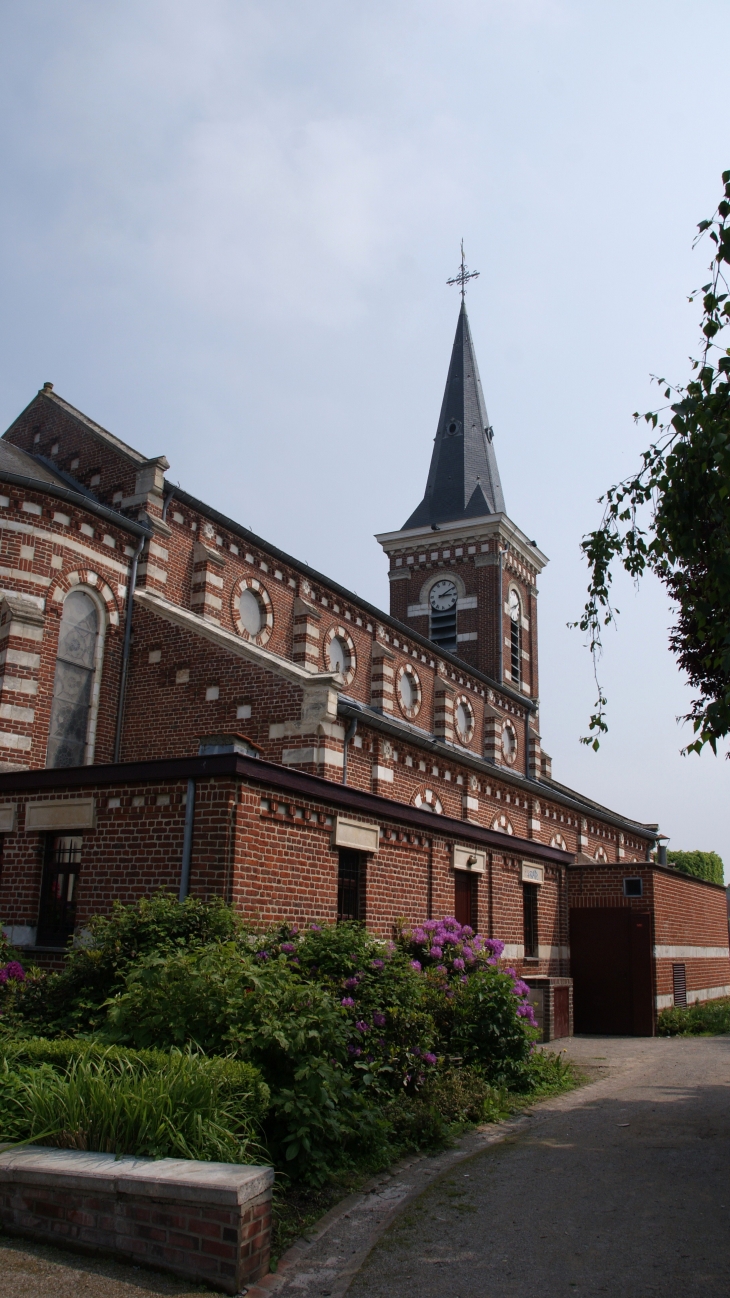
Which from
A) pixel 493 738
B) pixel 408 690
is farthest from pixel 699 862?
pixel 408 690

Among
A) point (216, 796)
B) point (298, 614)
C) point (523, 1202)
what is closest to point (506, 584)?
point (298, 614)

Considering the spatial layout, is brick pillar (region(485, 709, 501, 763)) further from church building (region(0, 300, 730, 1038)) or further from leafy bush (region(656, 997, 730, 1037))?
leafy bush (region(656, 997, 730, 1037))

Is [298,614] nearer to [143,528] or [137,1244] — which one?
[143,528]

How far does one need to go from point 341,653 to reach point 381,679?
1669 mm

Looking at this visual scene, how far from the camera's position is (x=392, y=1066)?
8969 millimetres

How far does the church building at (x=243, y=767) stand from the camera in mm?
10766

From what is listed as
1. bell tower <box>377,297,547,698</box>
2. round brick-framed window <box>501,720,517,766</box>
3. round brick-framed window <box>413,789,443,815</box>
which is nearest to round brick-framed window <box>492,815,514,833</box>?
round brick-framed window <box>413,789,443,815</box>

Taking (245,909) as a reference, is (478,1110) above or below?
below

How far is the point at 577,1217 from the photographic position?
6.45 meters

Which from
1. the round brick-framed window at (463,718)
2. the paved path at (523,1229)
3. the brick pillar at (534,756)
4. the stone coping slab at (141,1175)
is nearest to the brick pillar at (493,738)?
the round brick-framed window at (463,718)

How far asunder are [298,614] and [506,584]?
18265 mm

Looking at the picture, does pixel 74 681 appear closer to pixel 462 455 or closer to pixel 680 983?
pixel 680 983

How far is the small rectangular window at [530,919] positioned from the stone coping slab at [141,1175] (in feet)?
46.2

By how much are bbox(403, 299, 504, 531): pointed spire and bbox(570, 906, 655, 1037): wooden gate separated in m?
23.7
